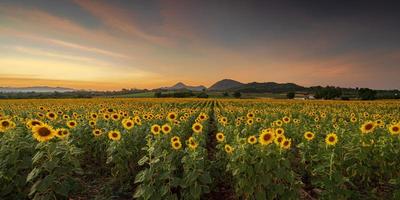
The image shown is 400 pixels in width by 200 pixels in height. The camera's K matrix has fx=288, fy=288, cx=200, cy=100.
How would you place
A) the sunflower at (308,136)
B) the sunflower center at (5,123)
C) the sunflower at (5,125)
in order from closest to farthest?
the sunflower at (5,125) < the sunflower center at (5,123) < the sunflower at (308,136)

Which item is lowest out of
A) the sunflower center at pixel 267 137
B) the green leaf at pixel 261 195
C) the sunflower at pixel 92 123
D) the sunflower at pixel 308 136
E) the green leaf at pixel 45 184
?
the green leaf at pixel 261 195

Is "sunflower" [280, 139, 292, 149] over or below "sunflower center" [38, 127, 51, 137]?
below

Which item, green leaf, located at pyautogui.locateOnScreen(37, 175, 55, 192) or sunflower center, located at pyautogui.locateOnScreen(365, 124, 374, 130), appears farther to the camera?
sunflower center, located at pyautogui.locateOnScreen(365, 124, 374, 130)

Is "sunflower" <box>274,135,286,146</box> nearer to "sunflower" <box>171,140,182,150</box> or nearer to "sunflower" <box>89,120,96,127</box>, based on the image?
"sunflower" <box>171,140,182,150</box>

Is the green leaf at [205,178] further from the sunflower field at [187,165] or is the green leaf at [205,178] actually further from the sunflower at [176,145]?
the sunflower at [176,145]

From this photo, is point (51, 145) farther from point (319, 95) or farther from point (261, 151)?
point (319, 95)

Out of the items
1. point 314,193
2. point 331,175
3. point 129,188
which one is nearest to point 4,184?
point 129,188

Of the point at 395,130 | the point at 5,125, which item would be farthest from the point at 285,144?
the point at 5,125

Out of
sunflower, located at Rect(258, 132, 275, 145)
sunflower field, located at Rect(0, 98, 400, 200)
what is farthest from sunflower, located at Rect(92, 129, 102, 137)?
sunflower, located at Rect(258, 132, 275, 145)

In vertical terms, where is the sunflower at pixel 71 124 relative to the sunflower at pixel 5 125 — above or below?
below

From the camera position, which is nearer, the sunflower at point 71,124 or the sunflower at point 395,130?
the sunflower at point 395,130

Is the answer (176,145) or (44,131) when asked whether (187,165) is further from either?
(44,131)

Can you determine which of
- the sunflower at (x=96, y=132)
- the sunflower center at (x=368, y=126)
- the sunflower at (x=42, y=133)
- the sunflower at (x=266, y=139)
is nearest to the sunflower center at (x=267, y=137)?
the sunflower at (x=266, y=139)

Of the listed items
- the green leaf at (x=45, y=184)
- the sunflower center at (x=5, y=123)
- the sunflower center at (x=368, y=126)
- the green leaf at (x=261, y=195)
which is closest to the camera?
the green leaf at (x=45, y=184)
